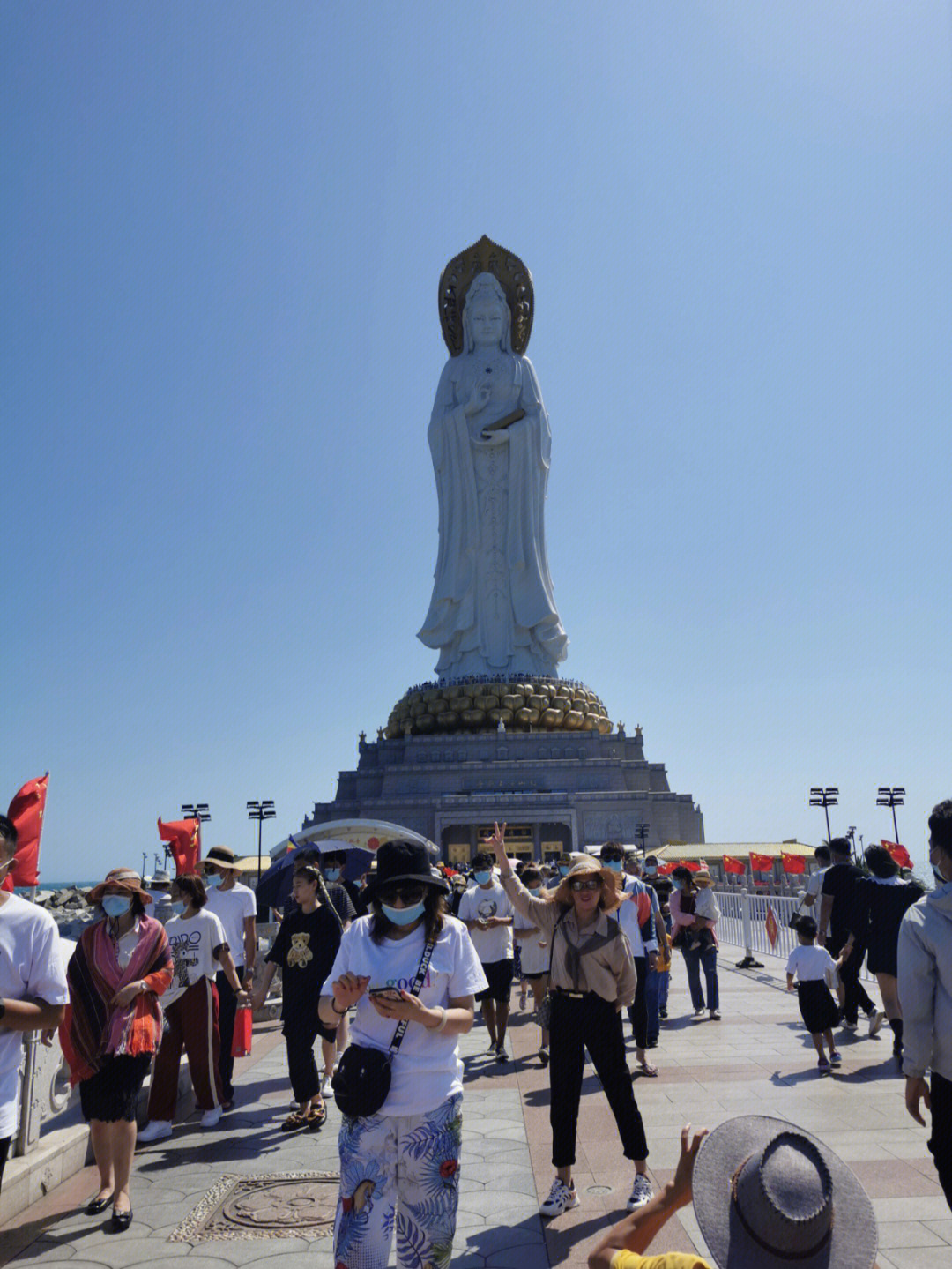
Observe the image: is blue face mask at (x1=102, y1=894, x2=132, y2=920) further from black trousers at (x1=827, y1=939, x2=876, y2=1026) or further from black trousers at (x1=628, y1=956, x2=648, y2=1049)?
black trousers at (x1=827, y1=939, x2=876, y2=1026)

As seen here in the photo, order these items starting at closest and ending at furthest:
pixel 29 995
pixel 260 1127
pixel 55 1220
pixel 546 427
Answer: pixel 29 995 → pixel 55 1220 → pixel 260 1127 → pixel 546 427

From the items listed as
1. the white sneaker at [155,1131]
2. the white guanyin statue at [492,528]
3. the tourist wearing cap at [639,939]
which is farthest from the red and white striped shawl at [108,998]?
the white guanyin statue at [492,528]

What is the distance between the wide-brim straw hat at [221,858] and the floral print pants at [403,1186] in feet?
12.5

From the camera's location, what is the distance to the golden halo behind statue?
112 feet

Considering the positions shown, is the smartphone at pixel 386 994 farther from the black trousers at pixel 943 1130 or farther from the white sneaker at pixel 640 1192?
the white sneaker at pixel 640 1192

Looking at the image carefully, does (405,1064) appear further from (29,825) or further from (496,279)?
(496,279)

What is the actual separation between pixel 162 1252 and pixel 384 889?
1.92m

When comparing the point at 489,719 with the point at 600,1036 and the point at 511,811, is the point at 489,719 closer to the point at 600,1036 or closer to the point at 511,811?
the point at 511,811

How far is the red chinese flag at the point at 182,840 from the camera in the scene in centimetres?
1047

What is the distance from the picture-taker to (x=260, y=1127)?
5367 mm

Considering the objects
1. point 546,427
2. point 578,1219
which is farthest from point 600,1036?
point 546,427

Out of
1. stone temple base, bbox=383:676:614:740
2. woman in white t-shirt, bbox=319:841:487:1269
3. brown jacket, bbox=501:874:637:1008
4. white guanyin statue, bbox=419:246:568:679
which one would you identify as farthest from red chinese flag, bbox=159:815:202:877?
white guanyin statue, bbox=419:246:568:679

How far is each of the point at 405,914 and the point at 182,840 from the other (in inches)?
339

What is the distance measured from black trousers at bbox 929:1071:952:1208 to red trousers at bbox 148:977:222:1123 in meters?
3.89
